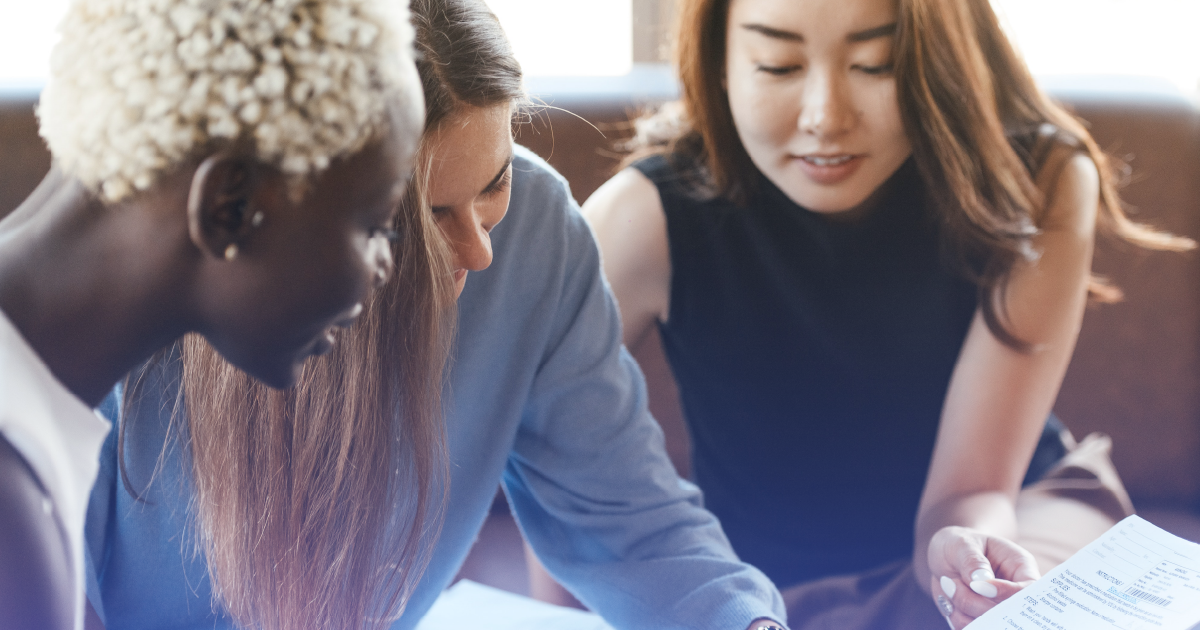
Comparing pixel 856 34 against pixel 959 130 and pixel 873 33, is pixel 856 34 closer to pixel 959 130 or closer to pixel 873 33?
pixel 873 33

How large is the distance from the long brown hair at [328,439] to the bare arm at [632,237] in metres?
0.39

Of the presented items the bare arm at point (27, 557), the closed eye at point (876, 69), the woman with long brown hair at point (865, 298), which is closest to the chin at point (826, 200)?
the woman with long brown hair at point (865, 298)

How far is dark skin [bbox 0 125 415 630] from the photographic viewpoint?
0.27 metres

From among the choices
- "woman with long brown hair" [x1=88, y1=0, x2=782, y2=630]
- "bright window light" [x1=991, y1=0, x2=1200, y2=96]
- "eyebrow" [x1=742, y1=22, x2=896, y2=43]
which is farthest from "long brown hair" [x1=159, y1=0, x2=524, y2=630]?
"bright window light" [x1=991, y1=0, x2=1200, y2=96]

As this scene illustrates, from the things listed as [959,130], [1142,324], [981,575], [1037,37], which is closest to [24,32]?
[959,130]

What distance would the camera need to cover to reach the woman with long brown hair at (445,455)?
19.7 inches

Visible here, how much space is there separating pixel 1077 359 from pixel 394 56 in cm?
108

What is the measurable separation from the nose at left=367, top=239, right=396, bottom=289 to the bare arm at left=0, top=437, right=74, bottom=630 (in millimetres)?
121

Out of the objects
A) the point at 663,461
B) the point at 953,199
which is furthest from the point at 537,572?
the point at 953,199

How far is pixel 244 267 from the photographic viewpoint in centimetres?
28

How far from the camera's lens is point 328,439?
516 millimetres

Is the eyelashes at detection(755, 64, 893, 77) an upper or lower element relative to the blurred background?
upper

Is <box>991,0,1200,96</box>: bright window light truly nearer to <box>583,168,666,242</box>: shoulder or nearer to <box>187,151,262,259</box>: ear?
<box>583,168,666,242</box>: shoulder

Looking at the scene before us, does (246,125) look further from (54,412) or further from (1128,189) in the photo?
(1128,189)
